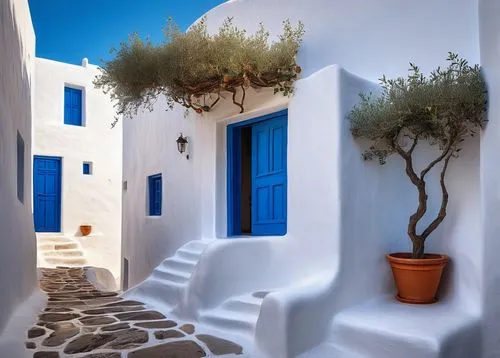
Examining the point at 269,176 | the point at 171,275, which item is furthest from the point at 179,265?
the point at 269,176

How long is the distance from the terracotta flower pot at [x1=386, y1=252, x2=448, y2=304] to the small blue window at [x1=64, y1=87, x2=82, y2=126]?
502 inches

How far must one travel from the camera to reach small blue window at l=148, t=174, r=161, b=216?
8.73 m

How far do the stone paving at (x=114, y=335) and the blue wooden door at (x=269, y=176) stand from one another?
2.03m

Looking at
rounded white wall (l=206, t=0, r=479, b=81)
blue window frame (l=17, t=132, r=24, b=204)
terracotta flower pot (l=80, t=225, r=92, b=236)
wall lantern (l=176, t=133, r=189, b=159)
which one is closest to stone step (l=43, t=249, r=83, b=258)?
terracotta flower pot (l=80, t=225, r=92, b=236)

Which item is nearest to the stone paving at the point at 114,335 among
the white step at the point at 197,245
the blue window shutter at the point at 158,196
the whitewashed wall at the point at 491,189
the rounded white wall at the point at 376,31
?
the white step at the point at 197,245

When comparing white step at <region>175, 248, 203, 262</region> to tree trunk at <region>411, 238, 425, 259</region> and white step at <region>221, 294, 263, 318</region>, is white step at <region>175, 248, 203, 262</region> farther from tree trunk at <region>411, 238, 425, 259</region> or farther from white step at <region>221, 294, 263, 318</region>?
tree trunk at <region>411, 238, 425, 259</region>

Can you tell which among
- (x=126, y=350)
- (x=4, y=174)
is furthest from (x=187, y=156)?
(x=126, y=350)

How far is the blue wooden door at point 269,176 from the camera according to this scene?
19.6 feet

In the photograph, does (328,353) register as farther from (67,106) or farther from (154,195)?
(67,106)

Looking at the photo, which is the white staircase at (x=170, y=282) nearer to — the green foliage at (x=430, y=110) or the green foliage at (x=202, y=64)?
the green foliage at (x=202, y=64)

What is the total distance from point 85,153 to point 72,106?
1.75 metres

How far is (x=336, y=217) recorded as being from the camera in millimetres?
4480

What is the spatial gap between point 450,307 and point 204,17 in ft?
18.9

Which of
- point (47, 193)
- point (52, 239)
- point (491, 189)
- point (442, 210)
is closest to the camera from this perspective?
point (491, 189)
